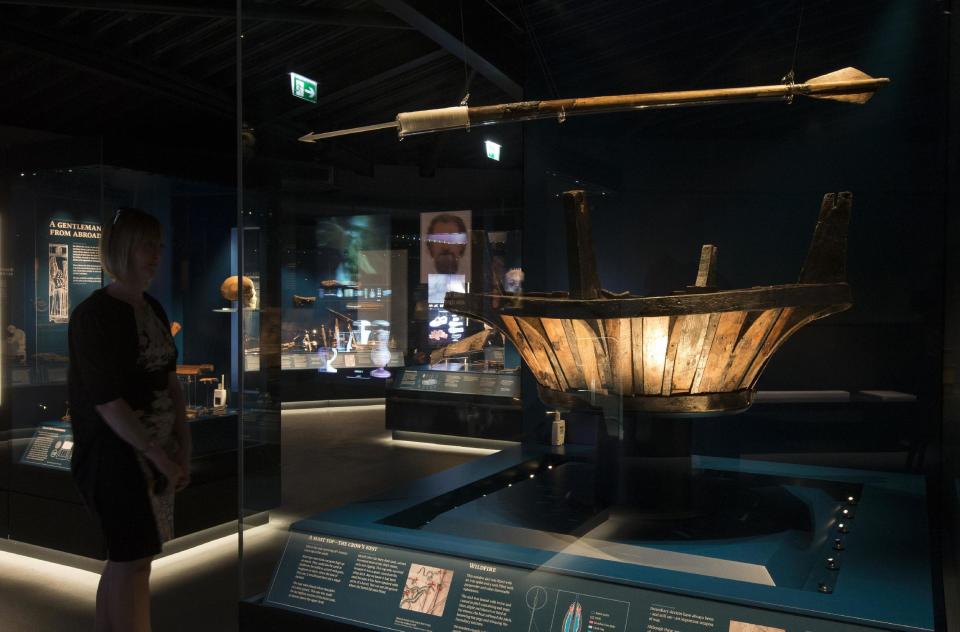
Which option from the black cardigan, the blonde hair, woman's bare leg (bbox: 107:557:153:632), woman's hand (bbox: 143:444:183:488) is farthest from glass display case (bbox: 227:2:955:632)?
the black cardigan

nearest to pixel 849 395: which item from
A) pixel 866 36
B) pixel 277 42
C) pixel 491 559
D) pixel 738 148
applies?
pixel 738 148

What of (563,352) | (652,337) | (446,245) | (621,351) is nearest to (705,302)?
(652,337)

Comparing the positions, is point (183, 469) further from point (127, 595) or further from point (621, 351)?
point (621, 351)

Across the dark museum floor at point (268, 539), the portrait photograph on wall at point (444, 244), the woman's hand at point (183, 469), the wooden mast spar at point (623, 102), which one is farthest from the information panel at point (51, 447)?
the wooden mast spar at point (623, 102)

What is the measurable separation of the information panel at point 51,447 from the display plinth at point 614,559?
1.97m

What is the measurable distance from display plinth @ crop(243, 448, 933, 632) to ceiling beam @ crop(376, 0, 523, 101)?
1.86m

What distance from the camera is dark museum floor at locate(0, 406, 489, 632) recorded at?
119 inches

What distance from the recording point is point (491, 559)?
2451 mm

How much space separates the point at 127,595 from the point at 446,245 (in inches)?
74.3

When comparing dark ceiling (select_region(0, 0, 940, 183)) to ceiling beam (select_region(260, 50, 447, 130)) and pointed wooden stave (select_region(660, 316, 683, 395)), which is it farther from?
pointed wooden stave (select_region(660, 316, 683, 395))

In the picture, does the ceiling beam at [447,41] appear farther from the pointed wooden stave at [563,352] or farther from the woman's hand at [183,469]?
the woman's hand at [183,469]

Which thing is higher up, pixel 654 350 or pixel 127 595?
pixel 654 350

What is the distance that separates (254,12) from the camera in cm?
295

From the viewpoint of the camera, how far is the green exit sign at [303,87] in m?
3.01
